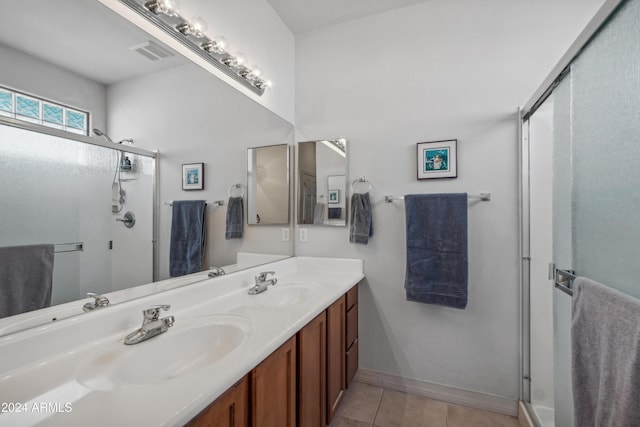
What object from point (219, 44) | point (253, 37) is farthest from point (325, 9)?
point (219, 44)

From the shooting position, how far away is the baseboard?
1.65m

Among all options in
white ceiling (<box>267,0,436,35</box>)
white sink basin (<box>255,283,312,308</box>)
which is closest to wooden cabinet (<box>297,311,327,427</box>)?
white sink basin (<box>255,283,312,308</box>)

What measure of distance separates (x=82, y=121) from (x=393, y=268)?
178 centimetres

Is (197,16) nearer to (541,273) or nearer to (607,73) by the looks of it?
(607,73)

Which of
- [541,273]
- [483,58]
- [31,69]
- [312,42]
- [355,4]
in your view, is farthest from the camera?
[312,42]

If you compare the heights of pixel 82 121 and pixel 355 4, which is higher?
pixel 355 4

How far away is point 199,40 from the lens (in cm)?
129

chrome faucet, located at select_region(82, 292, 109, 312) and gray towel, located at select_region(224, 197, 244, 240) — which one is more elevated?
gray towel, located at select_region(224, 197, 244, 240)

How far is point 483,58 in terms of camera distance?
1.71 meters

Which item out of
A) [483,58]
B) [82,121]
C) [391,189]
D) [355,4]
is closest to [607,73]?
[483,58]

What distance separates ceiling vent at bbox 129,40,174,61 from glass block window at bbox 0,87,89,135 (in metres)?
0.36

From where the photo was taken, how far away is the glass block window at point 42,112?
73 centimetres

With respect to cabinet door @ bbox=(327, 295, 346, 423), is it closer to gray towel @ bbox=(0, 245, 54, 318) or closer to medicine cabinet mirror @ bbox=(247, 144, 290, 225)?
medicine cabinet mirror @ bbox=(247, 144, 290, 225)

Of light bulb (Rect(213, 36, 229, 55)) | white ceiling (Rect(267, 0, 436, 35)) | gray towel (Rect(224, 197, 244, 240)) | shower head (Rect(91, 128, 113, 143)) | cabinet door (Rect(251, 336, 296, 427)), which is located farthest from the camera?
white ceiling (Rect(267, 0, 436, 35))
